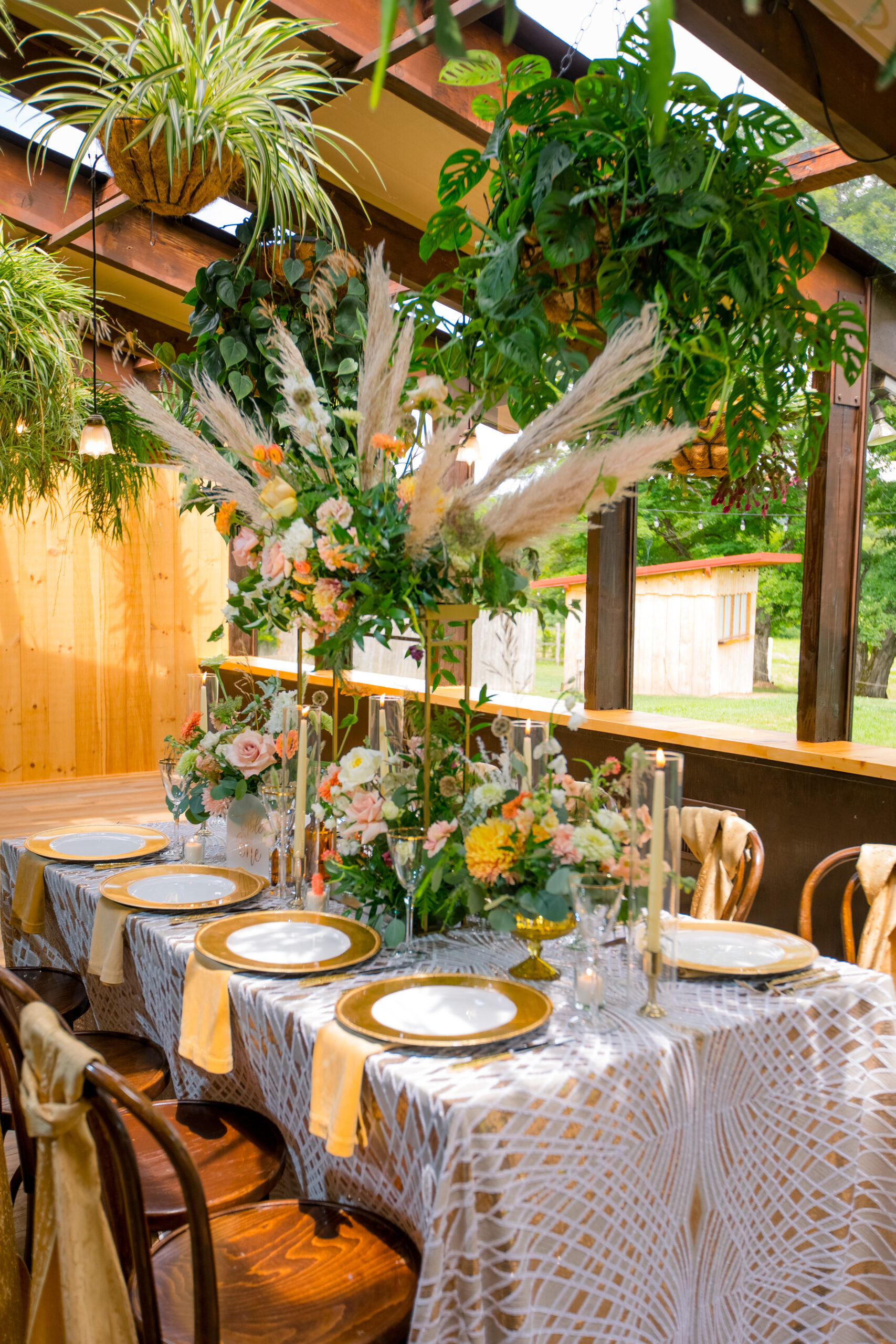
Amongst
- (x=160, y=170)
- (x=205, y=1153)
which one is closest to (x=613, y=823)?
(x=205, y=1153)

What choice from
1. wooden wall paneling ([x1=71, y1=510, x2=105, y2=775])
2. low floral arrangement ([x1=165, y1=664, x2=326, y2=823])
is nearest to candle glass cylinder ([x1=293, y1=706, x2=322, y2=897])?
low floral arrangement ([x1=165, y1=664, x2=326, y2=823])

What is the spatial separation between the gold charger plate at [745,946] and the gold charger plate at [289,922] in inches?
19.5

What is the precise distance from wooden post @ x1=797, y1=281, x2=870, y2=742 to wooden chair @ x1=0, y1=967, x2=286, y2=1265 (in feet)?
6.84

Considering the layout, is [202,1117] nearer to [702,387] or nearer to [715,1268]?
[715,1268]

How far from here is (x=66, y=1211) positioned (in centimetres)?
107

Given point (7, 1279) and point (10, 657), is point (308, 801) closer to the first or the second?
point (7, 1279)

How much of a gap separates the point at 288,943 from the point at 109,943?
15.9 inches

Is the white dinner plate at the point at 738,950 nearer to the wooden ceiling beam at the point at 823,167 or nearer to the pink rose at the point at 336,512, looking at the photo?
the pink rose at the point at 336,512

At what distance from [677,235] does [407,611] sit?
708mm

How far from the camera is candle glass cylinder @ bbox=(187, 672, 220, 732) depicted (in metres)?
2.39

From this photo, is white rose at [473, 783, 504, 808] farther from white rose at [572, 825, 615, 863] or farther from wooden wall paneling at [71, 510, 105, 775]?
wooden wall paneling at [71, 510, 105, 775]

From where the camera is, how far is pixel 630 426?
5.47 feet

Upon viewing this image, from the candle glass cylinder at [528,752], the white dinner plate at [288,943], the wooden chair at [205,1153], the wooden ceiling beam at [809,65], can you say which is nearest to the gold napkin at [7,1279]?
the wooden chair at [205,1153]

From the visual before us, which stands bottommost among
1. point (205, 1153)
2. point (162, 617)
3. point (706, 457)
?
point (205, 1153)
